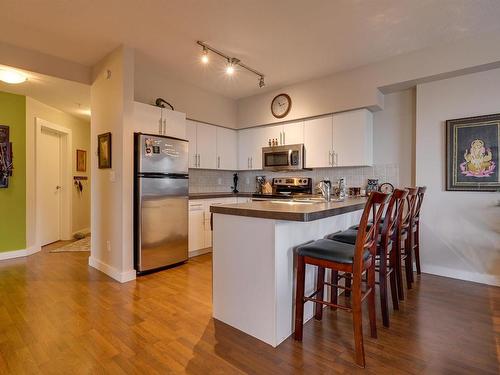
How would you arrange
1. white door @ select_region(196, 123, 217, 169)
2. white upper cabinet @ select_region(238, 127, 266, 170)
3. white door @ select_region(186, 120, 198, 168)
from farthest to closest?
1. white upper cabinet @ select_region(238, 127, 266, 170)
2. white door @ select_region(196, 123, 217, 169)
3. white door @ select_region(186, 120, 198, 168)

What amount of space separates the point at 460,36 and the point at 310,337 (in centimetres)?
330

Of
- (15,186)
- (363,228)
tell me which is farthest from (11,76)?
(363,228)

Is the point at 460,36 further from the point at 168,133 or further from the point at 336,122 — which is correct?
the point at 168,133

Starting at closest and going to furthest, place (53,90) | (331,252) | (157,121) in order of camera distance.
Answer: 1. (331,252)
2. (157,121)
3. (53,90)

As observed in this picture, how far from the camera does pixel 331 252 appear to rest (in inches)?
70.7

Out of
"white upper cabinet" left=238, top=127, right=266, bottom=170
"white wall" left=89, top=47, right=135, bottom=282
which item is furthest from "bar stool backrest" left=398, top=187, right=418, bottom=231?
"white wall" left=89, top=47, right=135, bottom=282

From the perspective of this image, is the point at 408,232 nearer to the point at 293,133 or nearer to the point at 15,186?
the point at 293,133

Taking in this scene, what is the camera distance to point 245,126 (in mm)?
5043

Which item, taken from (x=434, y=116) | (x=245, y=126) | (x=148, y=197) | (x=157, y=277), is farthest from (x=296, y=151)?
(x=157, y=277)

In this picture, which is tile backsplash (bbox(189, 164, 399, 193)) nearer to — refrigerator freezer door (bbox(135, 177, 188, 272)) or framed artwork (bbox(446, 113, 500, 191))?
framed artwork (bbox(446, 113, 500, 191))

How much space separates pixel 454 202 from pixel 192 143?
3595 mm

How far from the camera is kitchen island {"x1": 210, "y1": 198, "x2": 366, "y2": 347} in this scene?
1846 millimetres

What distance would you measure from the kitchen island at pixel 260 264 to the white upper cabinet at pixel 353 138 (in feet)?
5.74

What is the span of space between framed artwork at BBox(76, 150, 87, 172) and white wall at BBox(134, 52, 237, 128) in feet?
9.45
